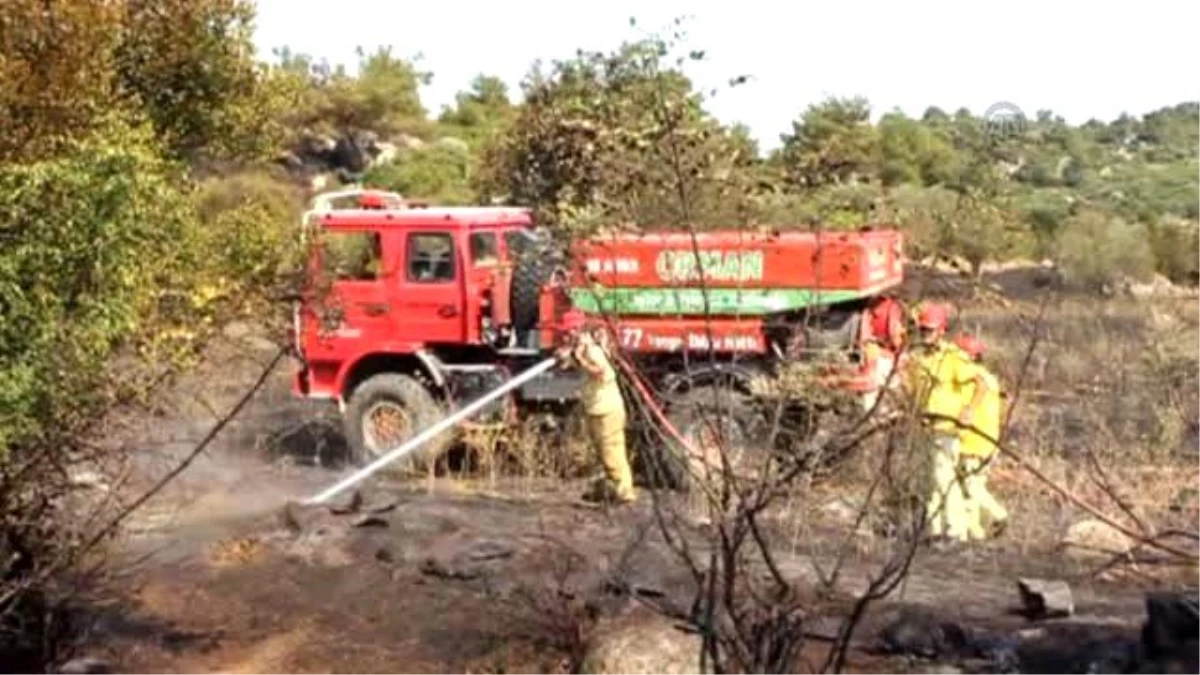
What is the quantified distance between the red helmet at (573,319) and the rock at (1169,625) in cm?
649

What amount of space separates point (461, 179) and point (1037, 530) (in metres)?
24.7

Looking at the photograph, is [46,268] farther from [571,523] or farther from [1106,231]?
[1106,231]

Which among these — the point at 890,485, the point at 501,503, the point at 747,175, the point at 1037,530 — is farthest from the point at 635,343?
the point at 890,485

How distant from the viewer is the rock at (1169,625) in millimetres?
7605

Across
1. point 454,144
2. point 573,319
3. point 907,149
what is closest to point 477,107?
point 454,144

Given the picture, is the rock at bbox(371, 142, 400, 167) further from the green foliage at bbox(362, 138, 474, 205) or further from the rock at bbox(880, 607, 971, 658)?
the rock at bbox(880, 607, 971, 658)

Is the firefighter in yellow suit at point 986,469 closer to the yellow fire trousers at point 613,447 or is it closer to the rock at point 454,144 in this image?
the yellow fire trousers at point 613,447

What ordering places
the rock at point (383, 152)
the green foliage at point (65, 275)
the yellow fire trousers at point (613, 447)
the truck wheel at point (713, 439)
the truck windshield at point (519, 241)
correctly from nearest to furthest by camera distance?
the truck wheel at point (713, 439), the green foliage at point (65, 275), the yellow fire trousers at point (613, 447), the truck windshield at point (519, 241), the rock at point (383, 152)

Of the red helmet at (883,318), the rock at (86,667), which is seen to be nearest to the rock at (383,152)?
the red helmet at (883,318)

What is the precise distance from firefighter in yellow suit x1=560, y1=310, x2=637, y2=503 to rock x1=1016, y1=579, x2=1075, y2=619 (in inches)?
149

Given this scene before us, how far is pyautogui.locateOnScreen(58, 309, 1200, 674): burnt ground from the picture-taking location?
8789mm

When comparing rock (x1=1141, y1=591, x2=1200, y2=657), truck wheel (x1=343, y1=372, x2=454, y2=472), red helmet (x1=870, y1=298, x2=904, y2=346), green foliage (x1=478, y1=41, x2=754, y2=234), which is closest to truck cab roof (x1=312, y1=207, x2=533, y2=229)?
green foliage (x1=478, y1=41, x2=754, y2=234)

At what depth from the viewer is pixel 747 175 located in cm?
1153

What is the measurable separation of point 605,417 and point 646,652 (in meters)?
5.32
